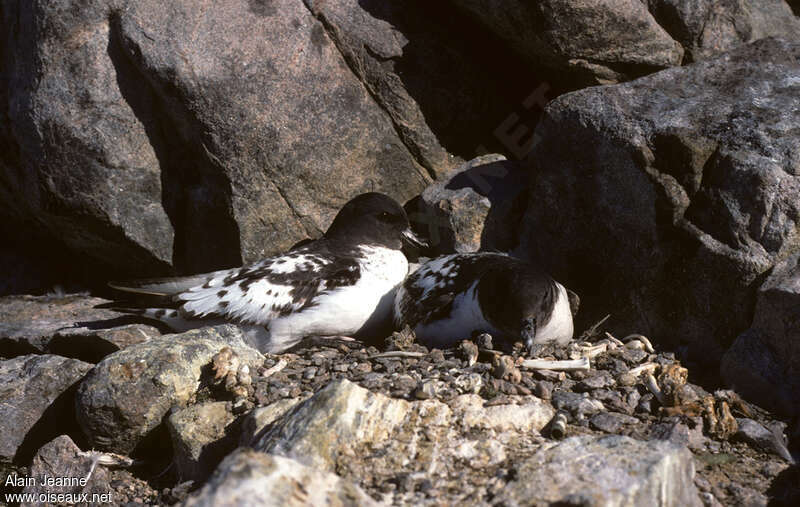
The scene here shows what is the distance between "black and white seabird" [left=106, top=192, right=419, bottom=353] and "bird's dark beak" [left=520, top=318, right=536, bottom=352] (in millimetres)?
1385

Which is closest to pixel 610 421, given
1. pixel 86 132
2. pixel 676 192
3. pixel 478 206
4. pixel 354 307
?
pixel 676 192

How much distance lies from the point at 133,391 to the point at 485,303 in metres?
2.34

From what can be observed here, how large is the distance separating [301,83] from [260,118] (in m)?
0.46

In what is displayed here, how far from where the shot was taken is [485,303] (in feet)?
18.0

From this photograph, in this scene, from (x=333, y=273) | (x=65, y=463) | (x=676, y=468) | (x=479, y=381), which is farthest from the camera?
(x=333, y=273)

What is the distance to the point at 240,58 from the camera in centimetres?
651

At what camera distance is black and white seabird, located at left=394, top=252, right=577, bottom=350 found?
17.3 ft

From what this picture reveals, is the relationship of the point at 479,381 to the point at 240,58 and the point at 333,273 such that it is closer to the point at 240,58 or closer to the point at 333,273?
the point at 333,273

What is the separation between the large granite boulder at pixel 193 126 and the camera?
6.48 m

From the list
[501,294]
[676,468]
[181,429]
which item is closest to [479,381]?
[501,294]

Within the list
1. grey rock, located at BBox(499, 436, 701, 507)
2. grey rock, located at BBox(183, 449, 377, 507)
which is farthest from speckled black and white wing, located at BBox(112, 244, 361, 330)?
grey rock, located at BBox(183, 449, 377, 507)

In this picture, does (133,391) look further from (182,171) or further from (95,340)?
(182,171)

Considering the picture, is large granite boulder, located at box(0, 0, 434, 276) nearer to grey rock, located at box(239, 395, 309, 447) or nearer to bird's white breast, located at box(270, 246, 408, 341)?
bird's white breast, located at box(270, 246, 408, 341)

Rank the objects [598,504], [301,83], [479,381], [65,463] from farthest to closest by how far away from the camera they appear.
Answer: [301,83]
[65,463]
[479,381]
[598,504]
